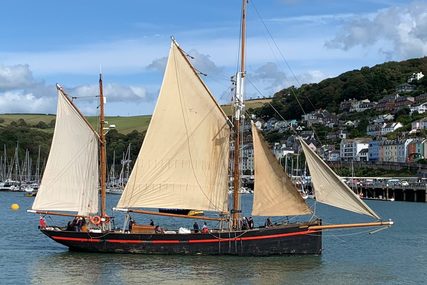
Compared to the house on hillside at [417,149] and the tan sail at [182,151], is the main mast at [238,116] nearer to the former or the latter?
the tan sail at [182,151]

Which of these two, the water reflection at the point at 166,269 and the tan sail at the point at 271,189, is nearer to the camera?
the water reflection at the point at 166,269

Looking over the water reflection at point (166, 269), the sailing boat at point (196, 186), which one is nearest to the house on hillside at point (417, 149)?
the sailing boat at point (196, 186)

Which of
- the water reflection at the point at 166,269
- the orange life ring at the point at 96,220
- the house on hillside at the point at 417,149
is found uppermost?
the house on hillside at the point at 417,149

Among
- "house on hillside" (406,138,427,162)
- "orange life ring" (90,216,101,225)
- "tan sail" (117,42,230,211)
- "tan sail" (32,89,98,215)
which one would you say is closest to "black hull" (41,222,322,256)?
"orange life ring" (90,216,101,225)

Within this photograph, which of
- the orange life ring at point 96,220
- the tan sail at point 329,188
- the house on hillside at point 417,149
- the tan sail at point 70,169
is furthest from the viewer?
the house on hillside at point 417,149

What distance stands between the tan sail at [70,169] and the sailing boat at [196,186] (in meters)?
1.91

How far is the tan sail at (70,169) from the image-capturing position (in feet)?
169

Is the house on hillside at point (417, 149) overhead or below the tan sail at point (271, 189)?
overhead

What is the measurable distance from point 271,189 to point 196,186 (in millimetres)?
4661

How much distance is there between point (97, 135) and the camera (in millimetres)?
52062

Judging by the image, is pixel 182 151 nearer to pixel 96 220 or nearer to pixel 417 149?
pixel 96 220

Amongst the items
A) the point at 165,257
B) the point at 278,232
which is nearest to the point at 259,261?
the point at 278,232

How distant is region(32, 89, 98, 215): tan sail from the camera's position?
51625mm

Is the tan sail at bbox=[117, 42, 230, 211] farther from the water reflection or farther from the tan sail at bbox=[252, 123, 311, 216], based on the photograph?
the water reflection
